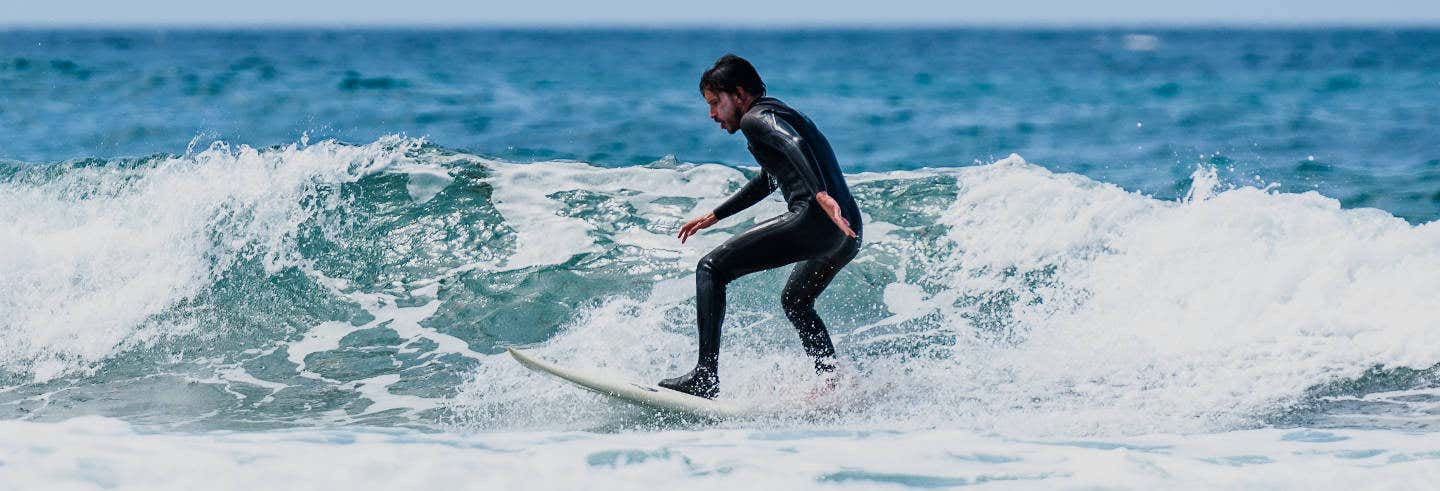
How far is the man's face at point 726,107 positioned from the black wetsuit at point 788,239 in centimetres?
8

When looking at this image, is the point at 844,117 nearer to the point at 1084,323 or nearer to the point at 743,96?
the point at 1084,323

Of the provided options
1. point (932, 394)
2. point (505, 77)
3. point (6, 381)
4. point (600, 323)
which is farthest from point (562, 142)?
point (505, 77)

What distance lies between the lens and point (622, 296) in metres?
8.34

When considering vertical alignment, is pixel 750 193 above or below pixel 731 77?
below

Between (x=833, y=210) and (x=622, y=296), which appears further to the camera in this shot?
(x=622, y=296)

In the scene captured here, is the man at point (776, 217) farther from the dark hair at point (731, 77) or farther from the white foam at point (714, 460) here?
the white foam at point (714, 460)

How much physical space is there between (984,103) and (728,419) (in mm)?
17920

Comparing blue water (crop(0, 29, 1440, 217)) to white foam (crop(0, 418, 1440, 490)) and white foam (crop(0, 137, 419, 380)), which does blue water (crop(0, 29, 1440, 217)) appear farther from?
white foam (crop(0, 418, 1440, 490))

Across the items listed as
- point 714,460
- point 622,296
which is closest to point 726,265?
point 714,460

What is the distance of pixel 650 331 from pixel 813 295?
191 cm

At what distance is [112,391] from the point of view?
256 inches

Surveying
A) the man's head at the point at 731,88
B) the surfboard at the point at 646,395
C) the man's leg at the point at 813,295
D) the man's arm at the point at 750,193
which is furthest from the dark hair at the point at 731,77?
the surfboard at the point at 646,395

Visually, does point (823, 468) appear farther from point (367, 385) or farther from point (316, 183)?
point (316, 183)

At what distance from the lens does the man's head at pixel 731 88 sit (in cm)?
519
